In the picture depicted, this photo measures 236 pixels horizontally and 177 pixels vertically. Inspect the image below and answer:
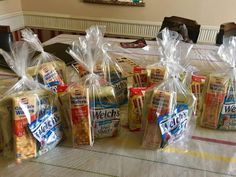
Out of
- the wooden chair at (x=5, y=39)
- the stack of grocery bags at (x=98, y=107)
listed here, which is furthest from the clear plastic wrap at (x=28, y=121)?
the wooden chair at (x=5, y=39)

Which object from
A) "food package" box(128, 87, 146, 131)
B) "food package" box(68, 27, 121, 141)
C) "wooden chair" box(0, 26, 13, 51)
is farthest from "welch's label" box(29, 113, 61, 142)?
"wooden chair" box(0, 26, 13, 51)

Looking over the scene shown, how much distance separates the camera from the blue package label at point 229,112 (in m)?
0.75

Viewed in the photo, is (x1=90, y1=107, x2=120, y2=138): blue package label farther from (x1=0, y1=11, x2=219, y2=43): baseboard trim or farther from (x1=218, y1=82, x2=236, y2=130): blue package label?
(x1=0, y1=11, x2=219, y2=43): baseboard trim

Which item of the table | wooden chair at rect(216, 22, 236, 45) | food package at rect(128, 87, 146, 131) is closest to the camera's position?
the table

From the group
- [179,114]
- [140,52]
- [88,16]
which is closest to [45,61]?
[179,114]

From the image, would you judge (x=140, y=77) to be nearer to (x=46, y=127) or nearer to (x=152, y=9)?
(x=46, y=127)

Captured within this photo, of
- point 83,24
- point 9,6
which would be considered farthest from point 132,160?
point 9,6

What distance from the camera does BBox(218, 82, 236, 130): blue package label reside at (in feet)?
2.47

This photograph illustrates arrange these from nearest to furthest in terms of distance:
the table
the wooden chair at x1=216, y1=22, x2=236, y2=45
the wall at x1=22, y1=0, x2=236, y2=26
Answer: the table → the wooden chair at x1=216, y1=22, x2=236, y2=45 → the wall at x1=22, y1=0, x2=236, y2=26

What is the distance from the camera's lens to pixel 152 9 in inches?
107

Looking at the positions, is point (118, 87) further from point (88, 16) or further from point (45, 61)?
point (88, 16)

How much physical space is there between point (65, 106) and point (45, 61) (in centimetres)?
29

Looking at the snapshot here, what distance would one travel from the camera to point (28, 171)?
618mm

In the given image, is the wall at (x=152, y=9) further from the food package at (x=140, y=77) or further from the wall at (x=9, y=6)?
the food package at (x=140, y=77)
